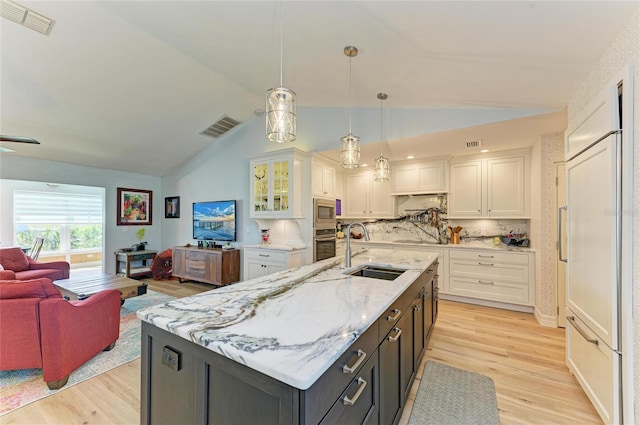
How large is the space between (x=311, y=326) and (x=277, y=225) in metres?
3.94

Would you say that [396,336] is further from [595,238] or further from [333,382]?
[595,238]

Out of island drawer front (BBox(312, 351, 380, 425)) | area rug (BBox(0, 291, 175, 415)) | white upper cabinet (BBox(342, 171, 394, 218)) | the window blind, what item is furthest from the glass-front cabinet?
the window blind

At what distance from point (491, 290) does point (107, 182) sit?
7634 millimetres

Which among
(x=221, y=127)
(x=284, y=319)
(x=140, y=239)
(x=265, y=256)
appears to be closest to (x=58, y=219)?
(x=140, y=239)

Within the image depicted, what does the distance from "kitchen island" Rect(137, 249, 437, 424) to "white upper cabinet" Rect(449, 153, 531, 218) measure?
10.6ft

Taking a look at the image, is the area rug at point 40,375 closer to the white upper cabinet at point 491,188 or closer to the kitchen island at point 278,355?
the kitchen island at point 278,355

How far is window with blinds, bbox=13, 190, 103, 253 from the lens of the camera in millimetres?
6055

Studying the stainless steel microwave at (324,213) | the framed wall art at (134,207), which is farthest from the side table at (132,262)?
the stainless steel microwave at (324,213)

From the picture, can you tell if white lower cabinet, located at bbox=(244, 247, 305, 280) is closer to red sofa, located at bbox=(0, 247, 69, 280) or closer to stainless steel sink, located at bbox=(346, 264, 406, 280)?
stainless steel sink, located at bbox=(346, 264, 406, 280)

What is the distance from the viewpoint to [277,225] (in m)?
4.94

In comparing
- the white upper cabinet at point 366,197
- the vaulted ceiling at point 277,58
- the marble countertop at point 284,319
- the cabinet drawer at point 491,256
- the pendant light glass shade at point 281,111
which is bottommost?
the cabinet drawer at point 491,256

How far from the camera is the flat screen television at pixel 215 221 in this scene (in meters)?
5.44

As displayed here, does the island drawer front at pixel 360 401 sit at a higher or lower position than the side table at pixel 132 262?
higher

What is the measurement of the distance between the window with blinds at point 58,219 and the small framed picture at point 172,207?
5.86 ft
